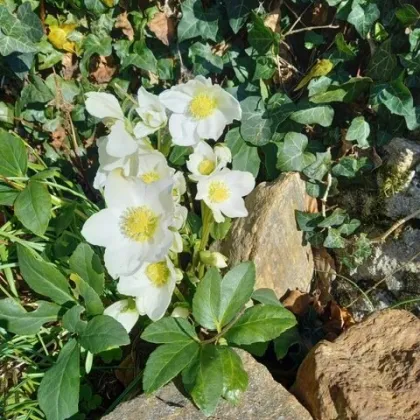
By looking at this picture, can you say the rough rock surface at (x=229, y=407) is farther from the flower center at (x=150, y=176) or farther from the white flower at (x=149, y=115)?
the white flower at (x=149, y=115)

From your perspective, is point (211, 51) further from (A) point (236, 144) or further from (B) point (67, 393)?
(B) point (67, 393)

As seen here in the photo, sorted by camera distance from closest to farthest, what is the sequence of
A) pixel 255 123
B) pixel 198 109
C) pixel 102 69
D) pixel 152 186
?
1. pixel 152 186
2. pixel 198 109
3. pixel 255 123
4. pixel 102 69

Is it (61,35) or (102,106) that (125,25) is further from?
(102,106)

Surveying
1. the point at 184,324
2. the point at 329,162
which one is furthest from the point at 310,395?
the point at 329,162

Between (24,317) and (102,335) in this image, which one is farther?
(24,317)

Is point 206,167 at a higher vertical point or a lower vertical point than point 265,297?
higher

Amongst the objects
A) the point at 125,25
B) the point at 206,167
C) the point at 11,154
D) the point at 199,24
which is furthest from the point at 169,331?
the point at 125,25

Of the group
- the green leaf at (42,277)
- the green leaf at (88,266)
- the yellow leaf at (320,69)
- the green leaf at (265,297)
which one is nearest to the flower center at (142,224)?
the green leaf at (88,266)
